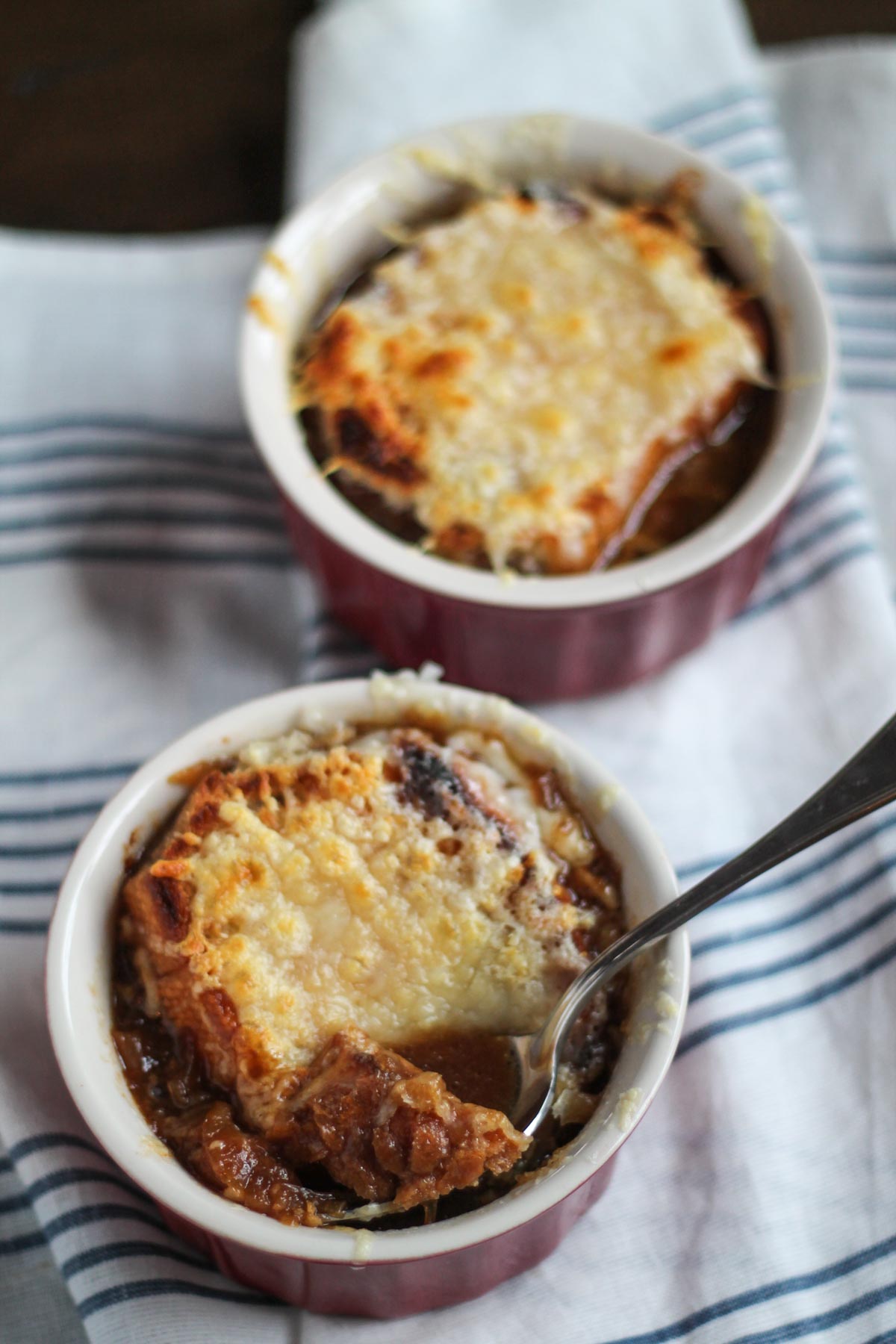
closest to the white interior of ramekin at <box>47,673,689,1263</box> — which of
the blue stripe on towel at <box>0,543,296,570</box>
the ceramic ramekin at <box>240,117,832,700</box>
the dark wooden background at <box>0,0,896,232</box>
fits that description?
the ceramic ramekin at <box>240,117,832,700</box>

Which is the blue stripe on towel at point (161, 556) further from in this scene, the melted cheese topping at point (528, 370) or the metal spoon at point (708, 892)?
the metal spoon at point (708, 892)

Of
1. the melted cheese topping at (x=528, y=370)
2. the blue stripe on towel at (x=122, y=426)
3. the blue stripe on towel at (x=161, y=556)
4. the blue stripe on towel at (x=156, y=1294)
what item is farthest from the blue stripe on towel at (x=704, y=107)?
the blue stripe on towel at (x=156, y=1294)

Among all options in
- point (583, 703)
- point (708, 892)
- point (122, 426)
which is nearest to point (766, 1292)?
point (708, 892)

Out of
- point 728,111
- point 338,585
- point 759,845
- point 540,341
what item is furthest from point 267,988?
point 728,111

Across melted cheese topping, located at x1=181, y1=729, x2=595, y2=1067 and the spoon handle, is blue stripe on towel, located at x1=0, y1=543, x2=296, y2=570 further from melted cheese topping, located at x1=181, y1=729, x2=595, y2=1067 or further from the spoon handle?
the spoon handle

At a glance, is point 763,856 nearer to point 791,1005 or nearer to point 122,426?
point 791,1005
